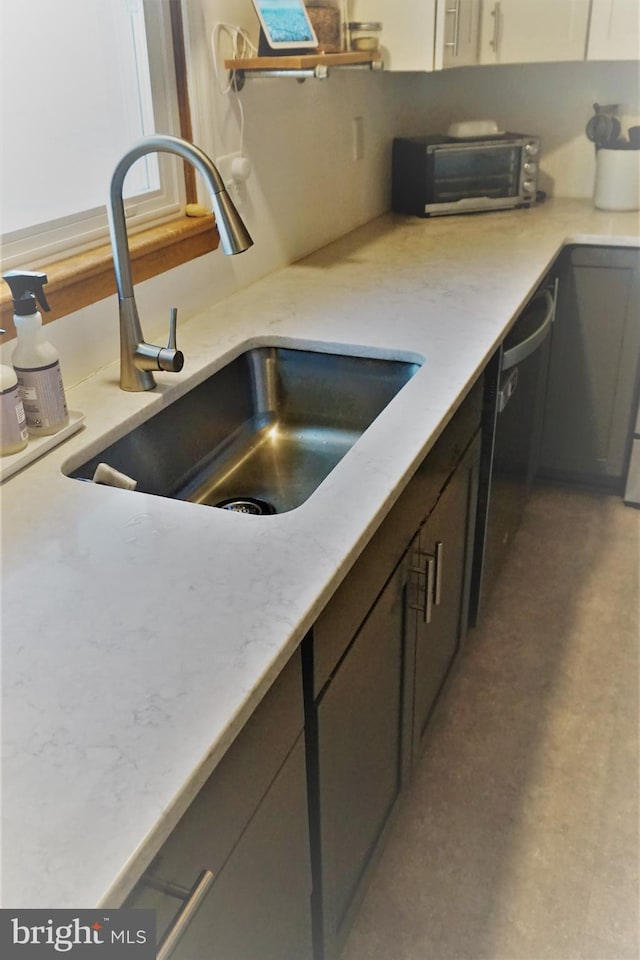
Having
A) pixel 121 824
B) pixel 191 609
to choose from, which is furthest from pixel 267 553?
pixel 121 824

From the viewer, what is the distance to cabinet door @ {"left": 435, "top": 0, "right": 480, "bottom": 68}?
2215 mm

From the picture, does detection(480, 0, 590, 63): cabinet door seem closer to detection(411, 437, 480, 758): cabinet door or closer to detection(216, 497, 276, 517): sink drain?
detection(411, 437, 480, 758): cabinet door

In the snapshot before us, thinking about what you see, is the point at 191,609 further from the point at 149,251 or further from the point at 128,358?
the point at 149,251

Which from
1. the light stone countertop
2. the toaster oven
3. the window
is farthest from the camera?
the toaster oven

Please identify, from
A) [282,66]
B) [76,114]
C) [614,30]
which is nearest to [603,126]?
[614,30]

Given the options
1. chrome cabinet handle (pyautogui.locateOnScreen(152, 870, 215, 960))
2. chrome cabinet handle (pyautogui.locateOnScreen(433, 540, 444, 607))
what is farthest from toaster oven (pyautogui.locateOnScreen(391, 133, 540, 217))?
chrome cabinet handle (pyautogui.locateOnScreen(152, 870, 215, 960))

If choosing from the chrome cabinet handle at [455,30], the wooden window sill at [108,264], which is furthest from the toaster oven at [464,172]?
the wooden window sill at [108,264]

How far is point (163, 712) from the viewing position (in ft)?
2.48

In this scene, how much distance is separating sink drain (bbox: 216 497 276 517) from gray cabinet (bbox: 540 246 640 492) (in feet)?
4.69

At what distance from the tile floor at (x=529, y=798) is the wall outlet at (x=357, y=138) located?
133 cm

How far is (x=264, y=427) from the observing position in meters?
1.69

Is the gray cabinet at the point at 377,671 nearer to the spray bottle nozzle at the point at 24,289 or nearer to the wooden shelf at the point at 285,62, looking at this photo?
the spray bottle nozzle at the point at 24,289

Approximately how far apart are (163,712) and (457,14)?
2.25 meters

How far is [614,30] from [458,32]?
488mm
